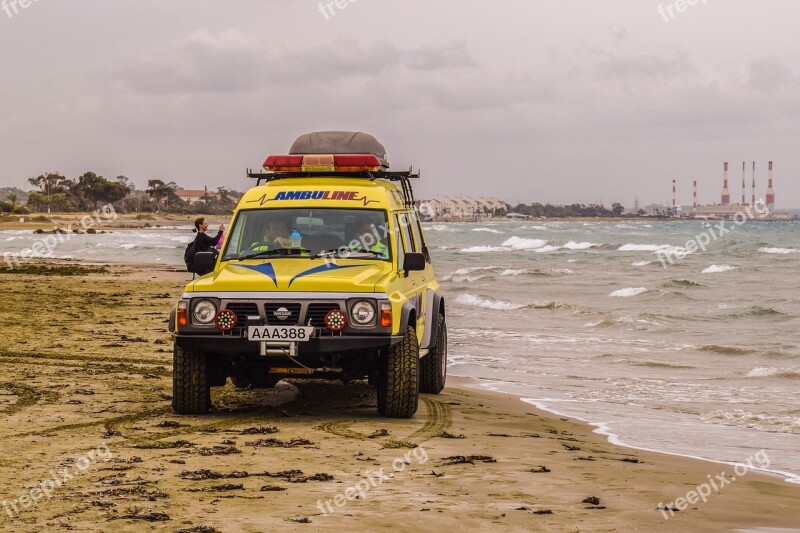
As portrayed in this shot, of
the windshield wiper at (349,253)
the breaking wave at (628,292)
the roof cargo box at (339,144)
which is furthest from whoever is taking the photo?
the breaking wave at (628,292)

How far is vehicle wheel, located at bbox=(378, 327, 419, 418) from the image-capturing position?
9.30 m

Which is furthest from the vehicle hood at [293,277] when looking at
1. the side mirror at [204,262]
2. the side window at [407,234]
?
the side window at [407,234]

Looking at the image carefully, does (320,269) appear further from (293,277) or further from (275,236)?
(275,236)

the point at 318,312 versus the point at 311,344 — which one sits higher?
the point at 318,312

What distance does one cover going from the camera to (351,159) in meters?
10.9

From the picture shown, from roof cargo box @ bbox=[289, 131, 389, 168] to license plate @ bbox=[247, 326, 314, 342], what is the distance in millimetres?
3020

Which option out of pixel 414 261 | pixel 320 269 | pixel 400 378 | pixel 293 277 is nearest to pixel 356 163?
pixel 414 261

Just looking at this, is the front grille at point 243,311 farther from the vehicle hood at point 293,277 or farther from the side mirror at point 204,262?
the side mirror at point 204,262

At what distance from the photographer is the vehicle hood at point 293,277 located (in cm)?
903

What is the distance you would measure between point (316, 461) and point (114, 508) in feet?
6.17

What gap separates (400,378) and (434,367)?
226 centimetres

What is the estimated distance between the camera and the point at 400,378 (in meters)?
9.37

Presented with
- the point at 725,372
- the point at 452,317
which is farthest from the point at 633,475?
the point at 452,317

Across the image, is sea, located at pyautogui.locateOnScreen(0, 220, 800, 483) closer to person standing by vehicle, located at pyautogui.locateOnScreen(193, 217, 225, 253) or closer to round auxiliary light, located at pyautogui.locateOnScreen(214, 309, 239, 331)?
round auxiliary light, located at pyautogui.locateOnScreen(214, 309, 239, 331)
